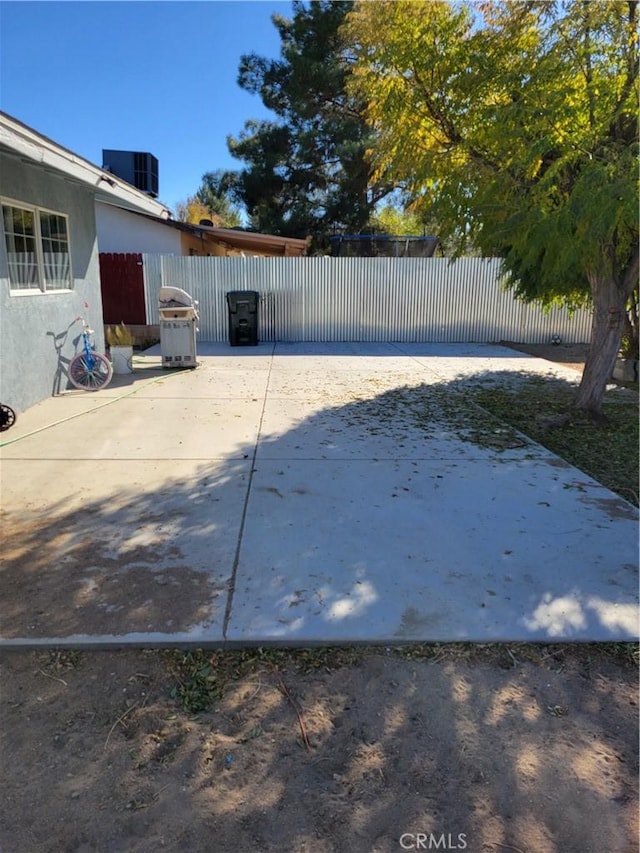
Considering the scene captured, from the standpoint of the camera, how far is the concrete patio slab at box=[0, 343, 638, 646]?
308 cm

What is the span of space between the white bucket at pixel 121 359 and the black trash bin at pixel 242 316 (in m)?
4.03

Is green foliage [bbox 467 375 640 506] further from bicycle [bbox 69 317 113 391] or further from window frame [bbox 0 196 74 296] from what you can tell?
window frame [bbox 0 196 74 296]

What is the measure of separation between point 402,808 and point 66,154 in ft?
23.1

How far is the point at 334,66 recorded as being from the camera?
851 inches

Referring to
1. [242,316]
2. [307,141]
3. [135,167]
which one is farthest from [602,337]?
[307,141]

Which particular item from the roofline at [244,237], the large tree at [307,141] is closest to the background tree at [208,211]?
the large tree at [307,141]

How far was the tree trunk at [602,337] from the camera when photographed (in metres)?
6.99

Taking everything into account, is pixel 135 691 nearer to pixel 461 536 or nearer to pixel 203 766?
pixel 203 766

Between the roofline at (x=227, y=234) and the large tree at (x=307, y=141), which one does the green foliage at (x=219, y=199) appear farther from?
the roofline at (x=227, y=234)

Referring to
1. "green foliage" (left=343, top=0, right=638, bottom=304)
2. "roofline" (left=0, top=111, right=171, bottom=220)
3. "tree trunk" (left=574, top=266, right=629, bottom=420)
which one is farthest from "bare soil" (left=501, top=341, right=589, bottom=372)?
"roofline" (left=0, top=111, right=171, bottom=220)

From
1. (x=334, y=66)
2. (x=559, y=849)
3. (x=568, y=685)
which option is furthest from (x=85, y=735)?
(x=334, y=66)

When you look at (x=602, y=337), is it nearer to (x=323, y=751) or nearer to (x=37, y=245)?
(x=323, y=751)

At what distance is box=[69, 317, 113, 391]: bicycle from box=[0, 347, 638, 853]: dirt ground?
20.3 feet

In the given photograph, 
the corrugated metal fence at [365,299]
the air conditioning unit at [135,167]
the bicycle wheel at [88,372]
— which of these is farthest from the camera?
the air conditioning unit at [135,167]
